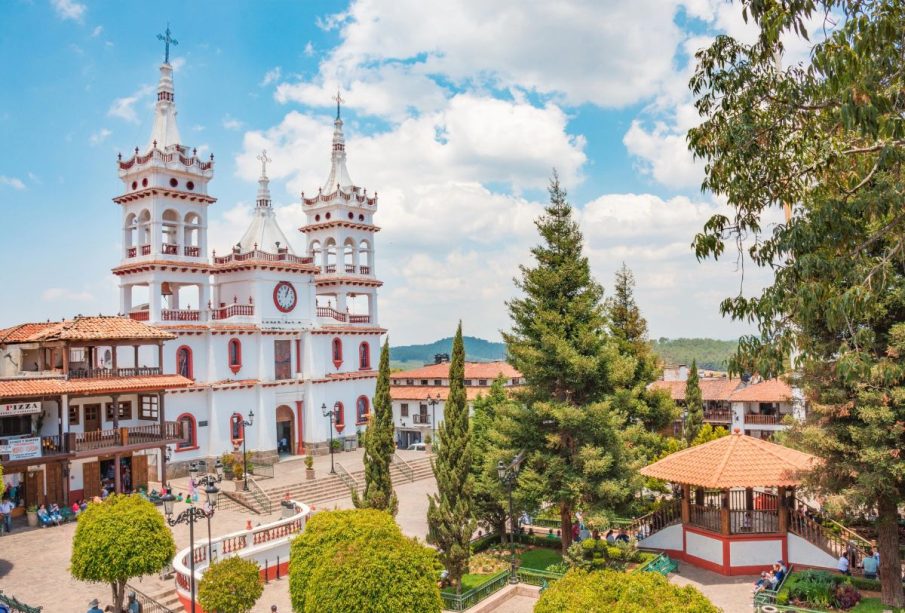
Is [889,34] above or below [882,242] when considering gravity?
above

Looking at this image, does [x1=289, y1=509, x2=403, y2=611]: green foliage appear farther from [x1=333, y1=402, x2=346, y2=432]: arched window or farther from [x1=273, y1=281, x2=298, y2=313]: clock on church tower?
[x1=333, y1=402, x2=346, y2=432]: arched window

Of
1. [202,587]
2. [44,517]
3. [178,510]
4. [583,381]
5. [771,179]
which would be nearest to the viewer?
[771,179]

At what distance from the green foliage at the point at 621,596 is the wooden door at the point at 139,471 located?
26858 mm

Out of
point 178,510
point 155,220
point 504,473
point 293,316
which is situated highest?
point 155,220

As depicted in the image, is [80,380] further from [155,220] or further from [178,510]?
[155,220]

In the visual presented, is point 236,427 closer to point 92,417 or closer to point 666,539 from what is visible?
point 92,417

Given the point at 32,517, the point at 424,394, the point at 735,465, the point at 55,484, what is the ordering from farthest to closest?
1. the point at 424,394
2. the point at 55,484
3. the point at 32,517
4. the point at 735,465

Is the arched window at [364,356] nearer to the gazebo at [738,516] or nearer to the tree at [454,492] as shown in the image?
the tree at [454,492]

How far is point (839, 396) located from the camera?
62.3ft

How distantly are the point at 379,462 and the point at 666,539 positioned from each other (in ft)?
34.1

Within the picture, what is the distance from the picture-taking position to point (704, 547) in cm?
2364

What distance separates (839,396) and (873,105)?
1155 centimetres

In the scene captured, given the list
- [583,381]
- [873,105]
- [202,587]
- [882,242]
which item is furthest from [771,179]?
[202,587]

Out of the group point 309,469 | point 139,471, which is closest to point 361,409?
point 309,469
